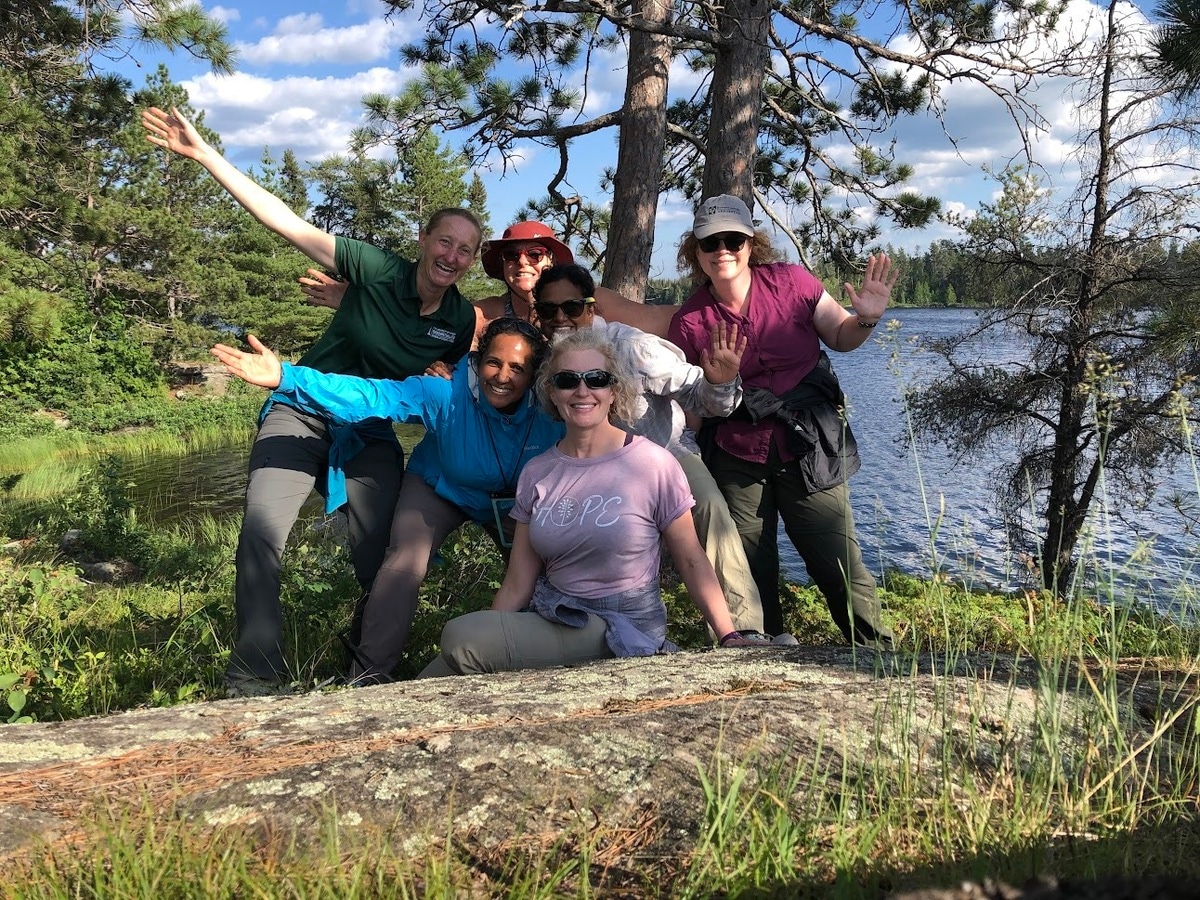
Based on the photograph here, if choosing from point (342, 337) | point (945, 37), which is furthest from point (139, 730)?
point (945, 37)

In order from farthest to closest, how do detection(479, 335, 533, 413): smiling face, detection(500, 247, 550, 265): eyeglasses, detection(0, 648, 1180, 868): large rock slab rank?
detection(500, 247, 550, 265): eyeglasses
detection(479, 335, 533, 413): smiling face
detection(0, 648, 1180, 868): large rock slab

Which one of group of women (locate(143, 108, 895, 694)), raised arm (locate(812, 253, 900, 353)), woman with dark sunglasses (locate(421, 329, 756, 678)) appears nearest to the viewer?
woman with dark sunglasses (locate(421, 329, 756, 678))

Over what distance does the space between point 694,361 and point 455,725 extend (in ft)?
7.91

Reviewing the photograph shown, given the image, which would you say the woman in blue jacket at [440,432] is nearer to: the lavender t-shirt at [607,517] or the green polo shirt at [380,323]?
the green polo shirt at [380,323]

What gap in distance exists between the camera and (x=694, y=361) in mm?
3887

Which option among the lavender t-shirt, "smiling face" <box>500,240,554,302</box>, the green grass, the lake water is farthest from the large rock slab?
the lake water

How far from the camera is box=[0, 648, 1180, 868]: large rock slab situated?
1526 millimetres

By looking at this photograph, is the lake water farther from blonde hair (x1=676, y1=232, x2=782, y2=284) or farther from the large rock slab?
the large rock slab

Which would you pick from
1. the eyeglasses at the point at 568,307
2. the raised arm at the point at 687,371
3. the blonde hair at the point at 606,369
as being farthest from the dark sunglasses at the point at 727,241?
the blonde hair at the point at 606,369

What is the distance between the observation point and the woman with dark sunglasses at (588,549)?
302cm

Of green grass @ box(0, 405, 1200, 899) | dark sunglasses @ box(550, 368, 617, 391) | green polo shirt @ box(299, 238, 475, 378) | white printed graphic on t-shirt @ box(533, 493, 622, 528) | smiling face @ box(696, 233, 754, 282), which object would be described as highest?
smiling face @ box(696, 233, 754, 282)

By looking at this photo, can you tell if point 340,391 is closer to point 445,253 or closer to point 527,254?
point 445,253

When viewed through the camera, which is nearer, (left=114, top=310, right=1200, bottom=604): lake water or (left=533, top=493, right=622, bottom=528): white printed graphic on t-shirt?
(left=533, top=493, right=622, bottom=528): white printed graphic on t-shirt

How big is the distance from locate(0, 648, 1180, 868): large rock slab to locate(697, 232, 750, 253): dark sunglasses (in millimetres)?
2197
